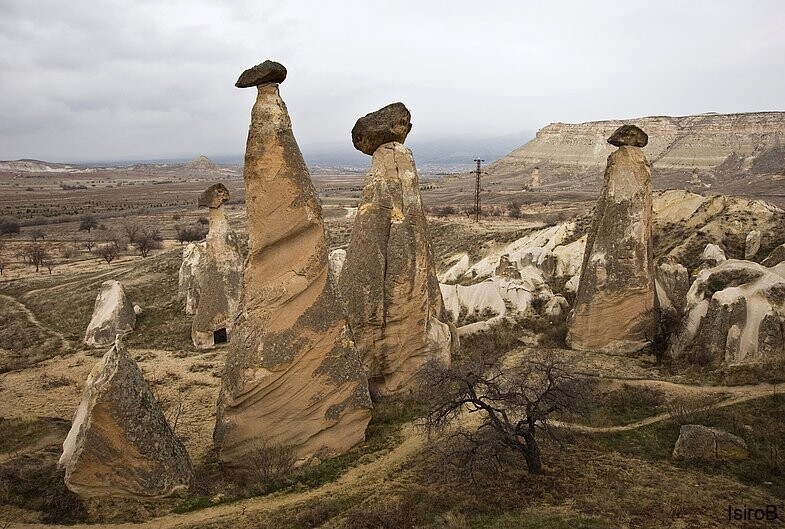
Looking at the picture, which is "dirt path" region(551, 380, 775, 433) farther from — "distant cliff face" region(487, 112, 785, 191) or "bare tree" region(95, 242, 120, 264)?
"distant cliff face" region(487, 112, 785, 191)

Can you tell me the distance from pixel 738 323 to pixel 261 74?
38.0ft

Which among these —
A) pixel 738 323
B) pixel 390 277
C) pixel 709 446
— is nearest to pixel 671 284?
pixel 738 323

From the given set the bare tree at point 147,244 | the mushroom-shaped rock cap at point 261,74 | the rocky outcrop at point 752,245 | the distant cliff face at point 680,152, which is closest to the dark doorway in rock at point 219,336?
the mushroom-shaped rock cap at point 261,74

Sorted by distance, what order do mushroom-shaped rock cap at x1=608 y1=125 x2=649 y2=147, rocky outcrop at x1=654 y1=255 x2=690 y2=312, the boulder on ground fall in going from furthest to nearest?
the boulder on ground → rocky outcrop at x1=654 y1=255 x2=690 y2=312 → mushroom-shaped rock cap at x1=608 y1=125 x2=649 y2=147

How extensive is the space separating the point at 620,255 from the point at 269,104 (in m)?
10.2

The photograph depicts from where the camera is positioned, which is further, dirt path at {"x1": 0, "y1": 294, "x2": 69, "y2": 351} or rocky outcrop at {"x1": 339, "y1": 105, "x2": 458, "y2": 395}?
dirt path at {"x1": 0, "y1": 294, "x2": 69, "y2": 351}

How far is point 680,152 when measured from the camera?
8812 centimetres

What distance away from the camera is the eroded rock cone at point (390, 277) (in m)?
11.3

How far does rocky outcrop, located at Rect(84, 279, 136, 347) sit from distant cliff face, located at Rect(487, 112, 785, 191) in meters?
64.6

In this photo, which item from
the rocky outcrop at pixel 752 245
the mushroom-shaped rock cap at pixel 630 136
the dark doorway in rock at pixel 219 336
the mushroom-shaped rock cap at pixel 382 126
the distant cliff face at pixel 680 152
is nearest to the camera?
the mushroom-shaped rock cap at pixel 382 126

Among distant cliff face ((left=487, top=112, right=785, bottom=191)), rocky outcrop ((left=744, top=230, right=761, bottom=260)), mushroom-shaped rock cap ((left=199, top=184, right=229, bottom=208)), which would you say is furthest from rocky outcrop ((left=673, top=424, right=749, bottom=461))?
distant cliff face ((left=487, top=112, right=785, bottom=191))

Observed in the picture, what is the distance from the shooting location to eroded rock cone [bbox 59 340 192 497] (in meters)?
7.29

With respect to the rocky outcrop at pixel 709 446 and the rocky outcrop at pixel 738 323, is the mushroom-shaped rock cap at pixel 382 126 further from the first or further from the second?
the rocky outcrop at pixel 738 323

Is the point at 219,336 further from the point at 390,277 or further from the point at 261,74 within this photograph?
the point at 261,74
